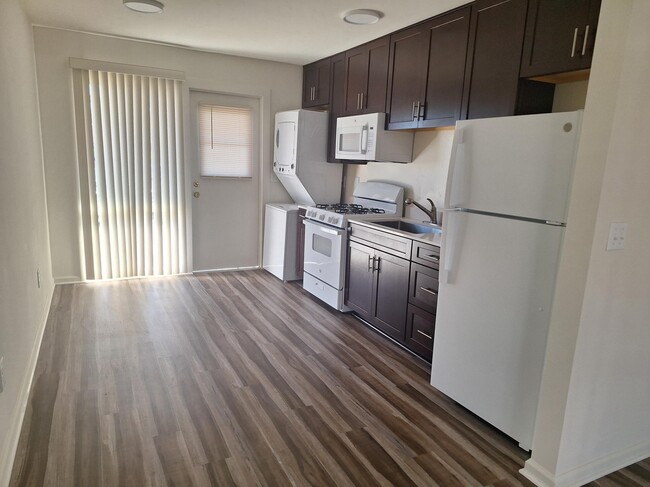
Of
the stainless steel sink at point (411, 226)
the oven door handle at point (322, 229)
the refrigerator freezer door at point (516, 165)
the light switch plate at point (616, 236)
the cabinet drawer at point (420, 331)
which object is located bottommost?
the cabinet drawer at point (420, 331)

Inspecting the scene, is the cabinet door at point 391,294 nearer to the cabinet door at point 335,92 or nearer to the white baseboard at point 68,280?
the cabinet door at point 335,92

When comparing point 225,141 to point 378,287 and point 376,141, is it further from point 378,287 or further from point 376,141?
point 378,287

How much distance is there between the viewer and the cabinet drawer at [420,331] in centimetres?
301

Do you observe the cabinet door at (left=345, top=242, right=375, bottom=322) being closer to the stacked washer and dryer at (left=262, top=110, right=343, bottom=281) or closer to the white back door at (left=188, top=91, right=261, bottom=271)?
the stacked washer and dryer at (left=262, top=110, right=343, bottom=281)

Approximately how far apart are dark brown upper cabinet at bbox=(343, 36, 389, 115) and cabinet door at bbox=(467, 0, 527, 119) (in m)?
1.05

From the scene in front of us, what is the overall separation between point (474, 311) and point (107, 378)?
2.26 meters

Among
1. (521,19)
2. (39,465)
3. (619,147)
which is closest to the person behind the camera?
(619,147)

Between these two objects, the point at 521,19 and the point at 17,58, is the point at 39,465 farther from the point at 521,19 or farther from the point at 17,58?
the point at 521,19

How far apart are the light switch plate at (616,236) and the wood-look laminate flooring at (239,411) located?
3.71 ft

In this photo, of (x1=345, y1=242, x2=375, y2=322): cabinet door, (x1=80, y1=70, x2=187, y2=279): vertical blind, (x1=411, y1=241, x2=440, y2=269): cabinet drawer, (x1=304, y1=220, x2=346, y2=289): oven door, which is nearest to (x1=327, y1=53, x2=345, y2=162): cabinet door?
(x1=304, y1=220, x2=346, y2=289): oven door

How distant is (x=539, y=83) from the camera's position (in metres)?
2.67

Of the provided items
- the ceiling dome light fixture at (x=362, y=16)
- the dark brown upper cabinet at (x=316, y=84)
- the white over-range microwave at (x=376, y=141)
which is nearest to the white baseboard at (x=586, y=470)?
the white over-range microwave at (x=376, y=141)

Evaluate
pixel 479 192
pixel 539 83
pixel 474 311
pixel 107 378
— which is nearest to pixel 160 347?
pixel 107 378

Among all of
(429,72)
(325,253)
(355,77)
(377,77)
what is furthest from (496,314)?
(355,77)
